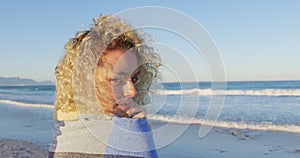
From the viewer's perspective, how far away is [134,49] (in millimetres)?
1187

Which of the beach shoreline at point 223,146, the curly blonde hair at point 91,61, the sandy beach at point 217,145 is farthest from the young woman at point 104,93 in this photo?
the beach shoreline at point 223,146

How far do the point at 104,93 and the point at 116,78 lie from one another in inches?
2.3

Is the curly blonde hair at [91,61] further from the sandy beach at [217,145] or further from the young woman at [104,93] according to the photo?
the sandy beach at [217,145]

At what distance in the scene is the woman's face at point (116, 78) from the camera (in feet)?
3.48

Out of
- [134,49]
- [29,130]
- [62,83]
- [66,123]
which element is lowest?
[29,130]

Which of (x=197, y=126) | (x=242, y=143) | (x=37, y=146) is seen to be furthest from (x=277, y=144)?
(x=37, y=146)

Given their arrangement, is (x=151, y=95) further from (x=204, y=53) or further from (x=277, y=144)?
(x=277, y=144)

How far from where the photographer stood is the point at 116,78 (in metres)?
1.08

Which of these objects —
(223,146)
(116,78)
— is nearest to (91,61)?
(116,78)

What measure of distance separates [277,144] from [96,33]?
6163mm

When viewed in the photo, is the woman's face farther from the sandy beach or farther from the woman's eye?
the sandy beach

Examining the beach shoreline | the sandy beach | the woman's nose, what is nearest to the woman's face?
the woman's nose

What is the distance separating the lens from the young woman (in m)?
0.96

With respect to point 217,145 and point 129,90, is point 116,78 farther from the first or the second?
point 217,145
